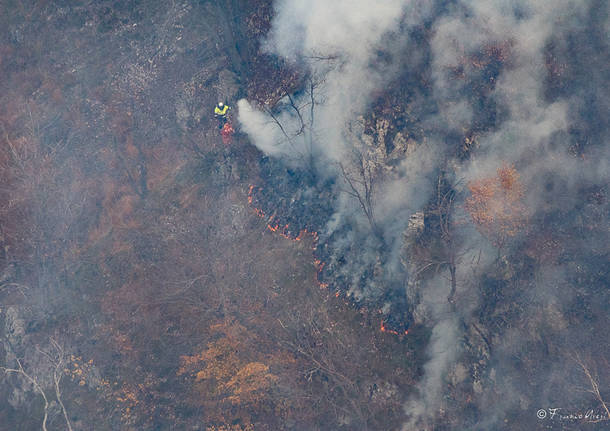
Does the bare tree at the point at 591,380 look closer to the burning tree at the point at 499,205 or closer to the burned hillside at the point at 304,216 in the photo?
the burned hillside at the point at 304,216

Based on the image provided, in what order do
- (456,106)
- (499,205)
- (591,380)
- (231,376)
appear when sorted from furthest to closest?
(231,376)
(456,106)
(499,205)
(591,380)

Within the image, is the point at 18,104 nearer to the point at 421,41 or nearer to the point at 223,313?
the point at 223,313

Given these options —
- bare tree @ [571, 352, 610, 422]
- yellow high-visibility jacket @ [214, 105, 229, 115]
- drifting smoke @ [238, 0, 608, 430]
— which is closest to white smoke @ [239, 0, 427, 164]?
drifting smoke @ [238, 0, 608, 430]

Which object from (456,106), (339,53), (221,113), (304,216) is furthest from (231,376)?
(456,106)

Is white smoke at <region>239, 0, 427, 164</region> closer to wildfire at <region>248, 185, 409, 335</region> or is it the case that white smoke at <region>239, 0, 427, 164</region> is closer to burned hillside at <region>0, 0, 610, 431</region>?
burned hillside at <region>0, 0, 610, 431</region>

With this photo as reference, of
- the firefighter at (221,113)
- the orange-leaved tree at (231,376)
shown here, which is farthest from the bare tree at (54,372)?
the firefighter at (221,113)

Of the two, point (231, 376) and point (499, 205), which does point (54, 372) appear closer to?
point (231, 376)
